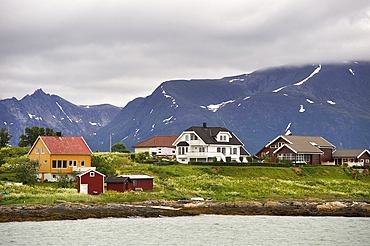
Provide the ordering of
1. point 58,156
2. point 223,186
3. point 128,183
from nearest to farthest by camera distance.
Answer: point 128,183 → point 58,156 → point 223,186

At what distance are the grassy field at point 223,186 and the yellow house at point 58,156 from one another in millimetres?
3756

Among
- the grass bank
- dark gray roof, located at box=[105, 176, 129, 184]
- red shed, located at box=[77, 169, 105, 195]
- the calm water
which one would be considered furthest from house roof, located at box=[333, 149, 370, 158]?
red shed, located at box=[77, 169, 105, 195]

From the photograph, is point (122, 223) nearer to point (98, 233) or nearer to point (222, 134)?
point (98, 233)

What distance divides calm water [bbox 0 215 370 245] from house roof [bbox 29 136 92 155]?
74.4 feet

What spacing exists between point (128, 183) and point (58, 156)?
1247 centimetres

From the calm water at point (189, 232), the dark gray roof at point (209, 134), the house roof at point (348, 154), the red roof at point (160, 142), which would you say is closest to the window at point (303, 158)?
the house roof at point (348, 154)

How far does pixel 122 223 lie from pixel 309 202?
25677 mm

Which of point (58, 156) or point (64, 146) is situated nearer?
point (58, 156)

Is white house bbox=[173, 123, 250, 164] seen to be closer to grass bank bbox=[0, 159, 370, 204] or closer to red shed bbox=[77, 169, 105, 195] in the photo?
grass bank bbox=[0, 159, 370, 204]

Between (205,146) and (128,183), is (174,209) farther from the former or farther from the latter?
(205,146)

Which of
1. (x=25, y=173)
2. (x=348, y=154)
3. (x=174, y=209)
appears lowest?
(x=174, y=209)

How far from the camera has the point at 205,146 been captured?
9169 cm

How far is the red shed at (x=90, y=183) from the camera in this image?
55.7m

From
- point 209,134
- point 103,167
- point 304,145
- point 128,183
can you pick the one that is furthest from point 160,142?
point 128,183
